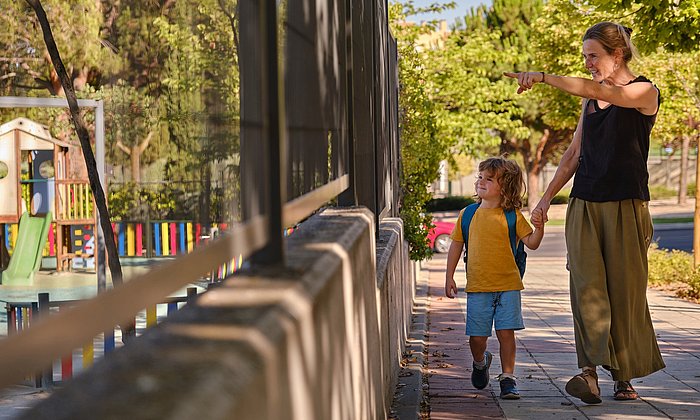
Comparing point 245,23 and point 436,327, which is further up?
point 245,23

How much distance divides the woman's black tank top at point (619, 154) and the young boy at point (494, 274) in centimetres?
60

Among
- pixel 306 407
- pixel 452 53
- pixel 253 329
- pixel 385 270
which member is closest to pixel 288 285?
pixel 306 407

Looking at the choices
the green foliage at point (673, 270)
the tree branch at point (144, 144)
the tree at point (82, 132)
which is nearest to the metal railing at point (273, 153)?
the tree branch at point (144, 144)

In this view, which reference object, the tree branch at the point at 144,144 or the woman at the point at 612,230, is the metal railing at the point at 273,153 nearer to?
the tree branch at the point at 144,144

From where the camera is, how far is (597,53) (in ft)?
19.5

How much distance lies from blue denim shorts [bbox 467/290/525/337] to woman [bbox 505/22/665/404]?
0.46 m

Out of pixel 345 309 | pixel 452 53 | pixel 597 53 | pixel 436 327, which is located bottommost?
pixel 436 327

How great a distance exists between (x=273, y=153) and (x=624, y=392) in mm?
4071

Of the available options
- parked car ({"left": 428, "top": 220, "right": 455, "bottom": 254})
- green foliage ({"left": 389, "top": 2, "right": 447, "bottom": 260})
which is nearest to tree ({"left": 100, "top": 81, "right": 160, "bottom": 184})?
green foliage ({"left": 389, "top": 2, "right": 447, "bottom": 260})

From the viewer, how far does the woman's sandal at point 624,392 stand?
6.07 m

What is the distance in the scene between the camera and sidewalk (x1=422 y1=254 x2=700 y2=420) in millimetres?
5867

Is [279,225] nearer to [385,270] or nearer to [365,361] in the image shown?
[365,361]

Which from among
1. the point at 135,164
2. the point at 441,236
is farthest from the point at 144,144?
the point at 441,236

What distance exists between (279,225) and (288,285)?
0.30m
